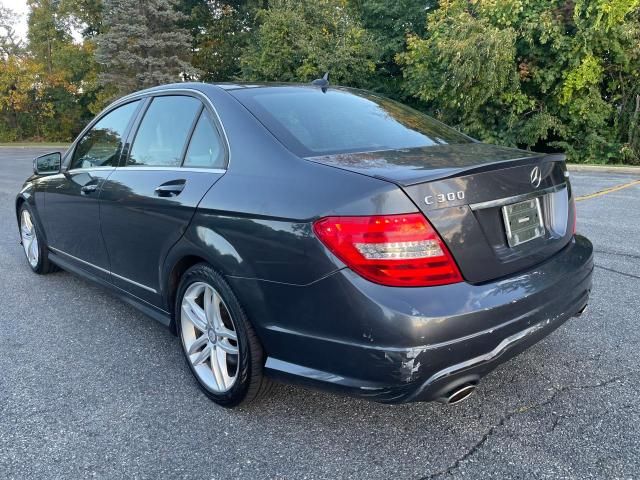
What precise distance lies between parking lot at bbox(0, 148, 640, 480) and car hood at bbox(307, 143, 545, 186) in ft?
3.80

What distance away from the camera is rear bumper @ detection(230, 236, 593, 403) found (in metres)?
1.89

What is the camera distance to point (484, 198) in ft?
6.85

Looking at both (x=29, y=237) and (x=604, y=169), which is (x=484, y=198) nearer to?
(x=29, y=237)

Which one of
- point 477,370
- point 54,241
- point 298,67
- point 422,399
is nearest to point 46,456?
point 422,399

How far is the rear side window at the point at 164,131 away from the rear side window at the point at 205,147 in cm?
9

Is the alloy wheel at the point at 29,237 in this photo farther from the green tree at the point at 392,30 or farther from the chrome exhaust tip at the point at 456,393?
the green tree at the point at 392,30

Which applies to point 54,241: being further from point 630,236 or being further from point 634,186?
point 634,186

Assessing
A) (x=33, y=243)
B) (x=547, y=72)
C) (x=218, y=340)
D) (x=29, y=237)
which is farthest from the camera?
(x=547, y=72)

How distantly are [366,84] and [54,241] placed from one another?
1759 centimetres

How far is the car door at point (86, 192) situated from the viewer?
3508 millimetres

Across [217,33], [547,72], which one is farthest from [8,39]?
[547,72]

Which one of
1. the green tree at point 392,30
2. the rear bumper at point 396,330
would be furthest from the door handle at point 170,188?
the green tree at point 392,30

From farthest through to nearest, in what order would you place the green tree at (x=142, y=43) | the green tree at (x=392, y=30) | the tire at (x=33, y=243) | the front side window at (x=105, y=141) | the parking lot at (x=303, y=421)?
the green tree at (x=142, y=43), the green tree at (x=392, y=30), the tire at (x=33, y=243), the front side window at (x=105, y=141), the parking lot at (x=303, y=421)

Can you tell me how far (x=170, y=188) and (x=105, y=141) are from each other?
4.21 ft
